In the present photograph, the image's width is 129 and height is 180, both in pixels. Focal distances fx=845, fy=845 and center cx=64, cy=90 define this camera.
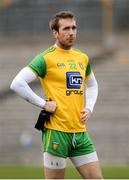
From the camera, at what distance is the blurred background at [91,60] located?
60.6 ft

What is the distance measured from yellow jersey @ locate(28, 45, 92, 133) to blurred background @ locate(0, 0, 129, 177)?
10582mm

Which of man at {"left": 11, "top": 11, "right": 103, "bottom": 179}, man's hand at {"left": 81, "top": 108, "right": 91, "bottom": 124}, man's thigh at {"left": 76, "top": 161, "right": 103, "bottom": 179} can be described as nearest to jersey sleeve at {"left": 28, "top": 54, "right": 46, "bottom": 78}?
man at {"left": 11, "top": 11, "right": 103, "bottom": 179}

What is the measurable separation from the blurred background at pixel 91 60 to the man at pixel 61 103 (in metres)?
10.5

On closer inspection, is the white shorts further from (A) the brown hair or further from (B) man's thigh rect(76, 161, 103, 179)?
(A) the brown hair

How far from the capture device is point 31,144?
1859cm

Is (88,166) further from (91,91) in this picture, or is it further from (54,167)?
(91,91)

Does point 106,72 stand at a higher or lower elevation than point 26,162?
higher

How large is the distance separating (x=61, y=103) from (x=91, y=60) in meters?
13.9

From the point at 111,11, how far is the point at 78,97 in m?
15.3

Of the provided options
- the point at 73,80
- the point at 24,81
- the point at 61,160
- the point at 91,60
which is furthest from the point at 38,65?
the point at 91,60

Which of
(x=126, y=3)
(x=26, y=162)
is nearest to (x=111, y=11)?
(x=126, y=3)

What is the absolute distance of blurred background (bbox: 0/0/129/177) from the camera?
60.6 feet

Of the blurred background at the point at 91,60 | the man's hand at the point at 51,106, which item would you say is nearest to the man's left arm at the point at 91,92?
the man's hand at the point at 51,106

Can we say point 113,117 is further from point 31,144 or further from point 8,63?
point 8,63
